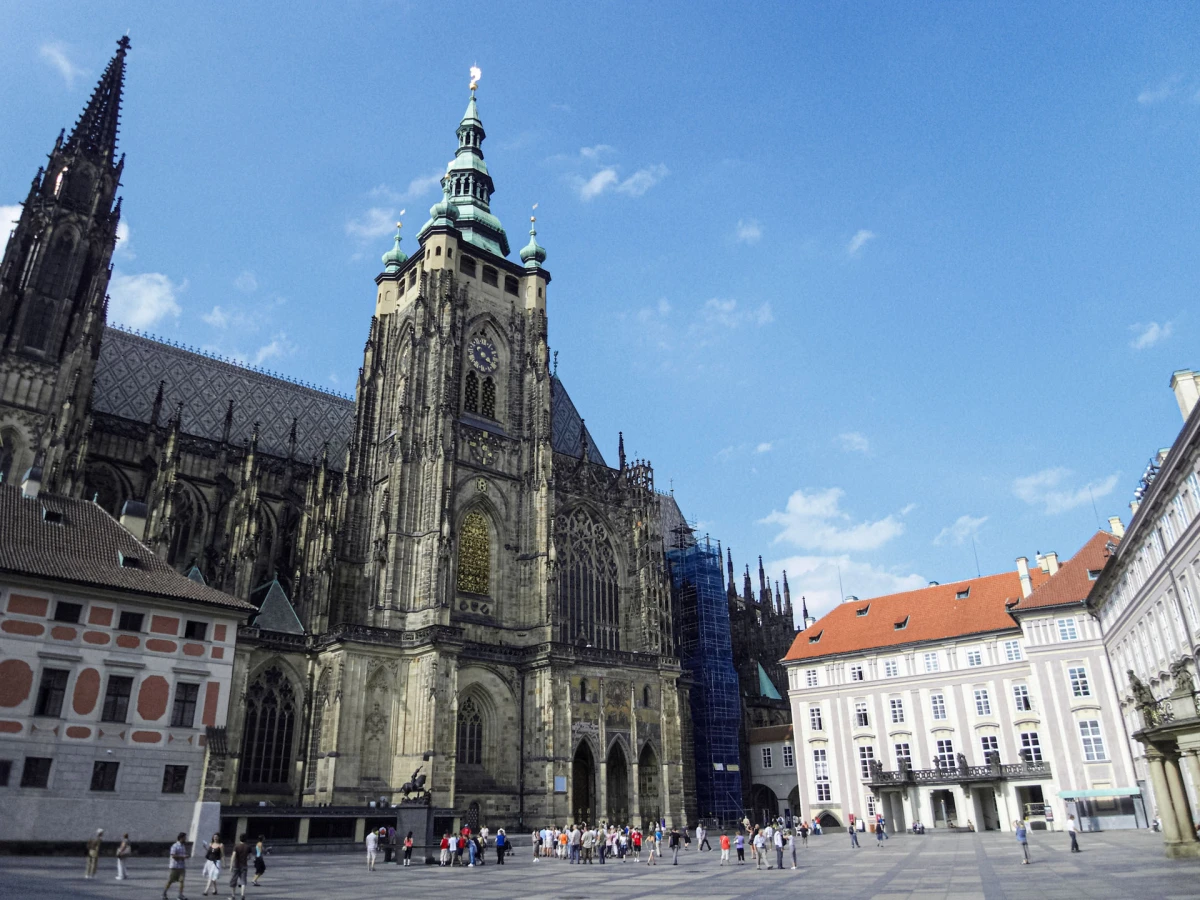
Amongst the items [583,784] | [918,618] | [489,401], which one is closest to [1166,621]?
[918,618]

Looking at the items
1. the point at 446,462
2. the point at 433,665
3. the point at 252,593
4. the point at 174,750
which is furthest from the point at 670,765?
the point at 174,750

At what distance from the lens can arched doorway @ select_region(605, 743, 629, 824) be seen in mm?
46812

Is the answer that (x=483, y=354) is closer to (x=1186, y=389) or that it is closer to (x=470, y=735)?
(x=470, y=735)

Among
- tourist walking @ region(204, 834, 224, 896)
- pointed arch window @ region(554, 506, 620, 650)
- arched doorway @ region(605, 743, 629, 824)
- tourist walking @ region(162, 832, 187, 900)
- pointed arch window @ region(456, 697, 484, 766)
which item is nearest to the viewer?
tourist walking @ region(162, 832, 187, 900)

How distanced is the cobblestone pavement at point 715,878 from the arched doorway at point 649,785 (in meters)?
16.4

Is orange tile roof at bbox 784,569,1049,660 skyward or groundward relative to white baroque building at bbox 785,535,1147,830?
skyward

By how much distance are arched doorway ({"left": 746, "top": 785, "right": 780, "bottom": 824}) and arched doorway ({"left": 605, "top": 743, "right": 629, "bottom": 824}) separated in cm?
1458

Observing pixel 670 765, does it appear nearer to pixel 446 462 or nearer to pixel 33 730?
pixel 446 462

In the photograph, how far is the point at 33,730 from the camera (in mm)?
26562

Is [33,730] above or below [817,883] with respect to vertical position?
above

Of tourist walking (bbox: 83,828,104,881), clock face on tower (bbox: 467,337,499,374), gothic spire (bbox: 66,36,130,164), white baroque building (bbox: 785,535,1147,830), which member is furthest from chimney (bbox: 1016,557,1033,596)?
gothic spire (bbox: 66,36,130,164)

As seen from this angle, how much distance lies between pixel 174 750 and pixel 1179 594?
32.0 metres

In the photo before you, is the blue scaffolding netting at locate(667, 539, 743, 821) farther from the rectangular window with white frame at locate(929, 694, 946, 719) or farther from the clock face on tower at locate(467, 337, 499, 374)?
the clock face on tower at locate(467, 337, 499, 374)

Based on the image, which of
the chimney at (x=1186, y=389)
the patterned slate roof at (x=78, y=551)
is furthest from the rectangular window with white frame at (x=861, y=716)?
the patterned slate roof at (x=78, y=551)
